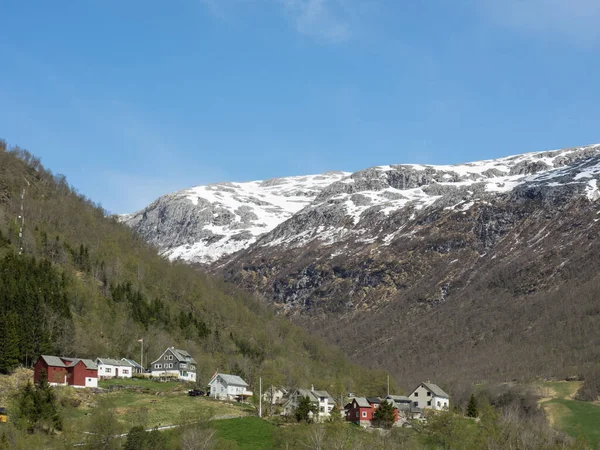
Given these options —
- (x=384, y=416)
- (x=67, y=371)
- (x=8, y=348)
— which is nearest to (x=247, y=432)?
(x=384, y=416)

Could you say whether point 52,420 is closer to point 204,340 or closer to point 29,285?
point 29,285

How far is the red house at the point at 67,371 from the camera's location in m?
122

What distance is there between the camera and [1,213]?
610 feet

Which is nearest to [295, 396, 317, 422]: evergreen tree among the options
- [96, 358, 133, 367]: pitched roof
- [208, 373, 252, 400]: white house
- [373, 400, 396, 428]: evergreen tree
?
[373, 400, 396, 428]: evergreen tree

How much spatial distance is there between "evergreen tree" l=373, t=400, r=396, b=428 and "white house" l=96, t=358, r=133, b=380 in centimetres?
3997

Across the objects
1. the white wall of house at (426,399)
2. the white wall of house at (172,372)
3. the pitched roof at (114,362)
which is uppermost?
the pitched roof at (114,362)

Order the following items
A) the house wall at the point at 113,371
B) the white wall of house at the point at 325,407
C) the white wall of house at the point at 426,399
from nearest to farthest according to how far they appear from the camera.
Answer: the house wall at the point at 113,371 → the white wall of house at the point at 325,407 → the white wall of house at the point at 426,399

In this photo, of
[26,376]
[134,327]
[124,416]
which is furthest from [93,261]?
[124,416]

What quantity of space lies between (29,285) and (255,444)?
5691 cm

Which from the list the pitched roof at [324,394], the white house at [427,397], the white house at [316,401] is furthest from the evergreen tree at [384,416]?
the white house at [427,397]

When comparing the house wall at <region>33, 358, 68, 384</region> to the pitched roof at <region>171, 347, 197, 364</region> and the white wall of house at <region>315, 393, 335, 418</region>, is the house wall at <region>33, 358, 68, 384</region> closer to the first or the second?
the pitched roof at <region>171, 347, 197, 364</region>

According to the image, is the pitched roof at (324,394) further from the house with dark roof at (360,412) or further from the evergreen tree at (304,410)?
the evergreen tree at (304,410)

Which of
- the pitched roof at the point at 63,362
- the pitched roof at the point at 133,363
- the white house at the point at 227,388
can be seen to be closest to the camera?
the pitched roof at the point at 63,362

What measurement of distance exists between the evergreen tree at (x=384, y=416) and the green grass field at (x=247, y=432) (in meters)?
19.3
